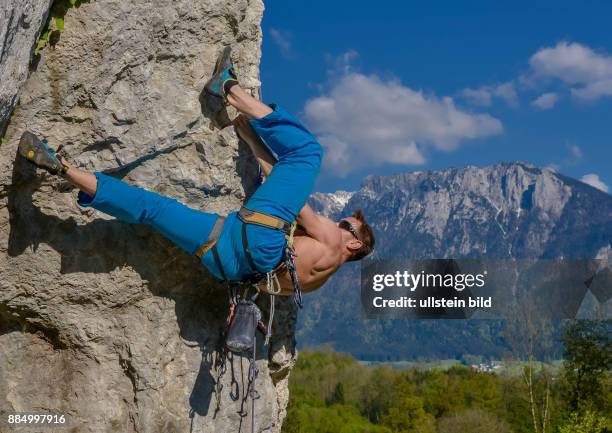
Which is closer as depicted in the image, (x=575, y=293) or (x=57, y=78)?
(x=57, y=78)

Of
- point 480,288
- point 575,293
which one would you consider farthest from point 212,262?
point 575,293

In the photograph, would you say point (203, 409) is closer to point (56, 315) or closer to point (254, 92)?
point (56, 315)

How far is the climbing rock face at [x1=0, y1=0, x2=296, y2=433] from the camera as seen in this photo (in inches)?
185

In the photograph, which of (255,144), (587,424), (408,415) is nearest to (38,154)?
(255,144)

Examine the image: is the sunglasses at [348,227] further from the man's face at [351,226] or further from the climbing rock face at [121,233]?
the climbing rock face at [121,233]

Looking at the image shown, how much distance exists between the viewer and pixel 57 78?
15.3 feet

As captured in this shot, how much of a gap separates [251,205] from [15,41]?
1.92 meters

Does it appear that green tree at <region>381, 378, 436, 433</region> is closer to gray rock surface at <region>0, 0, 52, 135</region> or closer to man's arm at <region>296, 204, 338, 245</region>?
man's arm at <region>296, 204, 338, 245</region>

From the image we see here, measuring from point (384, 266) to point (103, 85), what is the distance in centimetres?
1159

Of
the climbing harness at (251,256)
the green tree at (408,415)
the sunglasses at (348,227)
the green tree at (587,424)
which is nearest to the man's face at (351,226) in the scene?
the sunglasses at (348,227)

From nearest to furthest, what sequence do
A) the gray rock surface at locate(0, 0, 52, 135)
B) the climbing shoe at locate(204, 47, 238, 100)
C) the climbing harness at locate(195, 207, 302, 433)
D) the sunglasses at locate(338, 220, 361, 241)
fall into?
the gray rock surface at locate(0, 0, 52, 135) < the climbing harness at locate(195, 207, 302, 433) < the climbing shoe at locate(204, 47, 238, 100) < the sunglasses at locate(338, 220, 361, 241)

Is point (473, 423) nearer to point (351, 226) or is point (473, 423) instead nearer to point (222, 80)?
point (351, 226)

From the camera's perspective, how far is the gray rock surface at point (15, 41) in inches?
146
